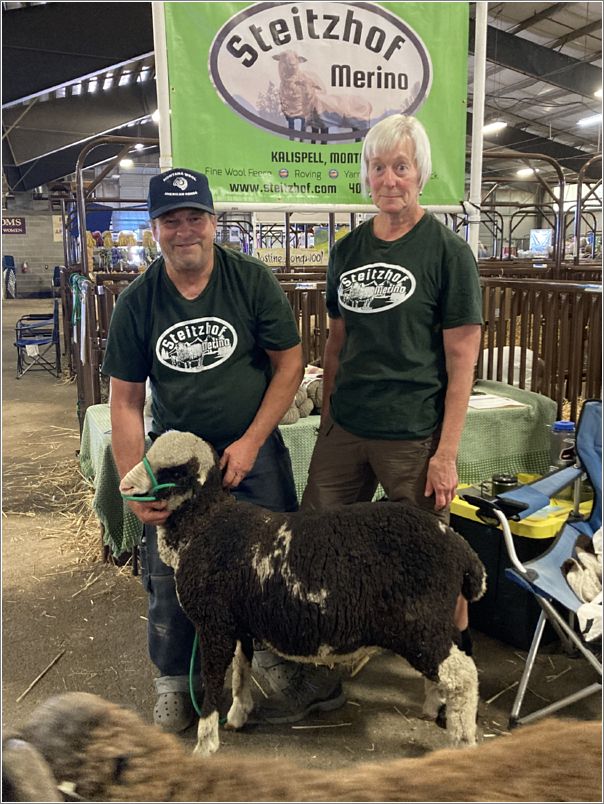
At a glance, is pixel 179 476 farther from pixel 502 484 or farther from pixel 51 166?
pixel 51 166

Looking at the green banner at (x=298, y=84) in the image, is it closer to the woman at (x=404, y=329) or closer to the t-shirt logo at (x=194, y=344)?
the woman at (x=404, y=329)

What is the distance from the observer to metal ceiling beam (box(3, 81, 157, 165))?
34.1 ft

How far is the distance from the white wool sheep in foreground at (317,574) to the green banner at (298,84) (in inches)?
42.1

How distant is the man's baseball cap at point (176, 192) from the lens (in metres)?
1.68

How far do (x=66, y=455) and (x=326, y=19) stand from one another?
406 cm

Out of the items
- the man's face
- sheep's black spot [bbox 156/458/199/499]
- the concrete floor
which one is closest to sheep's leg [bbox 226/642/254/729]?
the concrete floor

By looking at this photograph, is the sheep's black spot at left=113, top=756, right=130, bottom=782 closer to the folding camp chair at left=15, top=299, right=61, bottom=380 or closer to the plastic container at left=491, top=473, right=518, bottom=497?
the plastic container at left=491, top=473, right=518, bottom=497

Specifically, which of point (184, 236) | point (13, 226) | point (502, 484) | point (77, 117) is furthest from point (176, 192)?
point (13, 226)

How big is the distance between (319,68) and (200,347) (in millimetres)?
1021

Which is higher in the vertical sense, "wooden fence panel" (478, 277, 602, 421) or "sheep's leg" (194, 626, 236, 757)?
"wooden fence panel" (478, 277, 602, 421)

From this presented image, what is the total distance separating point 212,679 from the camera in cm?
185

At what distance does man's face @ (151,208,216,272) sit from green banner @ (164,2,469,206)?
0.58 meters

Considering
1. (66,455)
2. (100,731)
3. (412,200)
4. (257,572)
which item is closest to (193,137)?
(412,200)

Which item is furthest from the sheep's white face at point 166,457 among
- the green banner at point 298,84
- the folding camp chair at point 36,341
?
the folding camp chair at point 36,341
